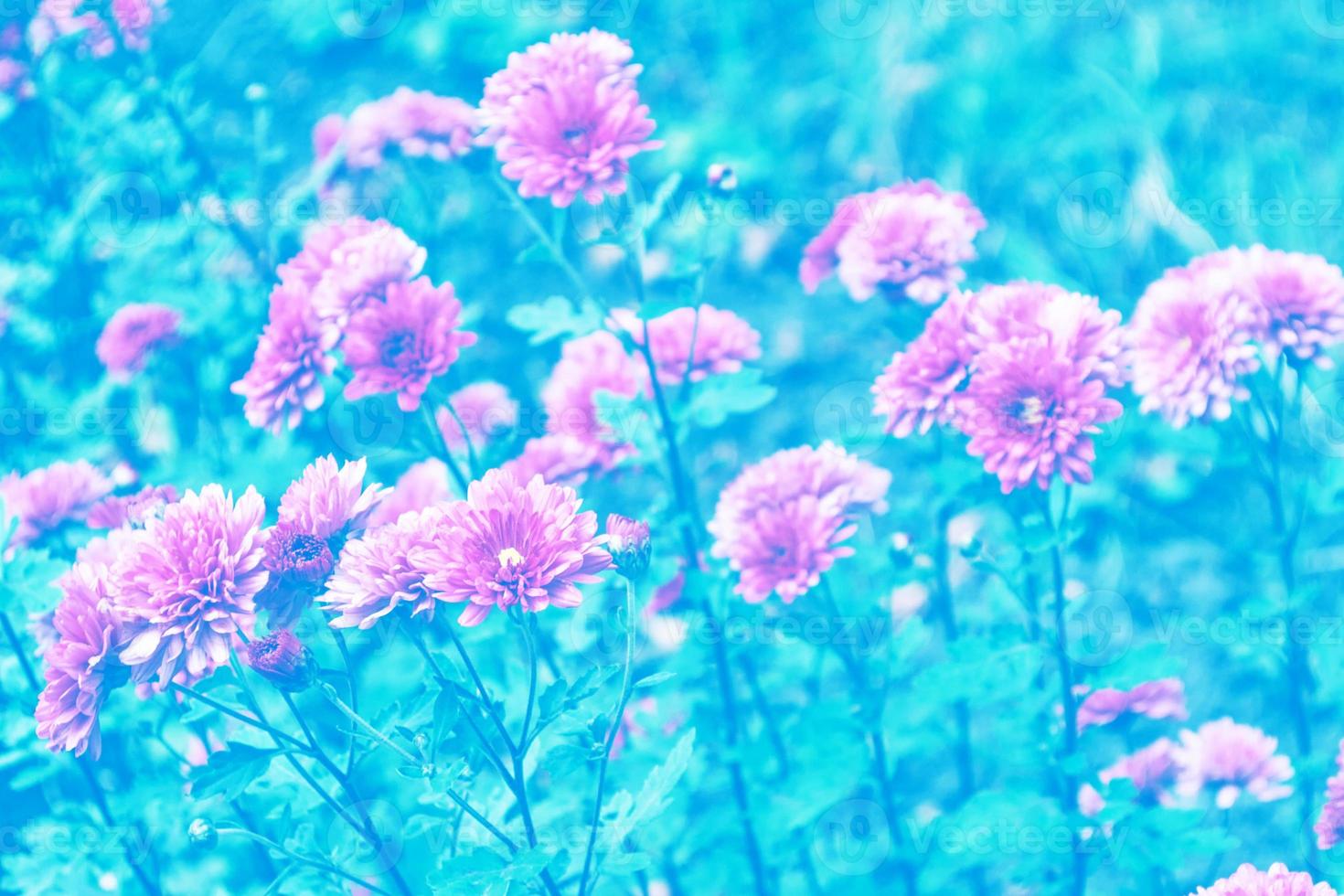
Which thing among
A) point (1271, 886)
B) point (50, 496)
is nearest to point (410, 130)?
point (50, 496)

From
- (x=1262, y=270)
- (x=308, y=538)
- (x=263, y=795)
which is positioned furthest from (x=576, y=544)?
(x=1262, y=270)

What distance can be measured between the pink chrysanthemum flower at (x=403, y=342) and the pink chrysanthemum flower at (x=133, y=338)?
0.88 metres

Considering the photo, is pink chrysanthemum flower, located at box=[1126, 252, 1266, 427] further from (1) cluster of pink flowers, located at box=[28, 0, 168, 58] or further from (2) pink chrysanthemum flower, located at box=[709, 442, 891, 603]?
(1) cluster of pink flowers, located at box=[28, 0, 168, 58]

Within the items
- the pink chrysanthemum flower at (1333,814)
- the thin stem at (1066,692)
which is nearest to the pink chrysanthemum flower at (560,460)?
the thin stem at (1066,692)

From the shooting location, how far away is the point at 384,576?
1.32 meters

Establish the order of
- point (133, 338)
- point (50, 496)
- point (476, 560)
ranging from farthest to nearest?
point (133, 338), point (50, 496), point (476, 560)

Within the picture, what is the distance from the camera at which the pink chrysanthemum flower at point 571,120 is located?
1.76 metres

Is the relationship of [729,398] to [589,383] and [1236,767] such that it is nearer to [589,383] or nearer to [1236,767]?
[589,383]

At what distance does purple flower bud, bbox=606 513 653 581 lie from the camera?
140cm

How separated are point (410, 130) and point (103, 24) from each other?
0.81 m

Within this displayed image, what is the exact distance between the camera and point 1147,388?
5.79ft

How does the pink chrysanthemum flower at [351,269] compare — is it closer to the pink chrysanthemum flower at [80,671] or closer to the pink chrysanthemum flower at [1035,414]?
the pink chrysanthemum flower at [80,671]

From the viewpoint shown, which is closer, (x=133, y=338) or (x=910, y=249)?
(x=910, y=249)

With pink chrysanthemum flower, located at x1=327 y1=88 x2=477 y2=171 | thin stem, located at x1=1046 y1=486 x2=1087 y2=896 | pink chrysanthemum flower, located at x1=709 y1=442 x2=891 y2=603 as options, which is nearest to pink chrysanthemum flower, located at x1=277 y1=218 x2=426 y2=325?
pink chrysanthemum flower, located at x1=327 y1=88 x2=477 y2=171
